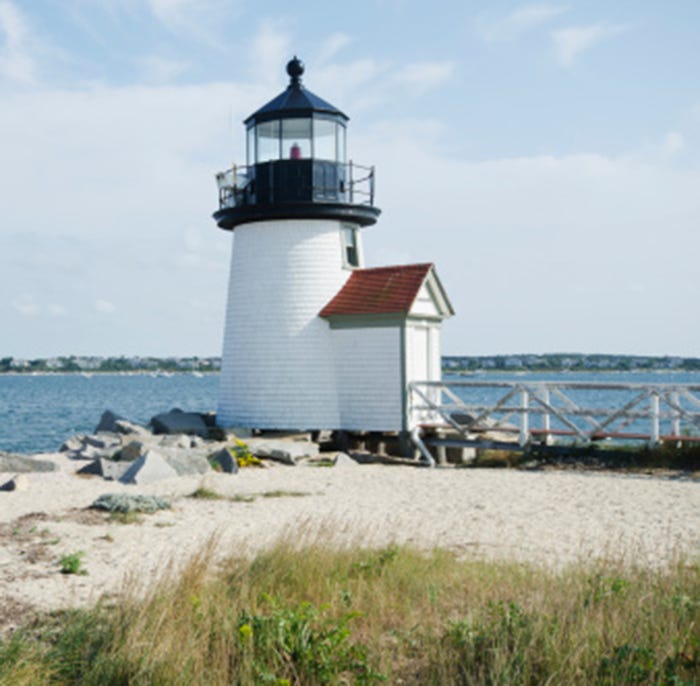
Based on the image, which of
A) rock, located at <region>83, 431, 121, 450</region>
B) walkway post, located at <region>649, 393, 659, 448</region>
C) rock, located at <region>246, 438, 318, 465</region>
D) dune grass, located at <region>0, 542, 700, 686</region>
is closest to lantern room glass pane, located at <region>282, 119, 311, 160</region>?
rock, located at <region>246, 438, 318, 465</region>

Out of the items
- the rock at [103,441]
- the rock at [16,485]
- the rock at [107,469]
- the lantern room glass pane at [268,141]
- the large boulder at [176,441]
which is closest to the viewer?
the rock at [16,485]

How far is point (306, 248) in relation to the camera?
2086 centimetres

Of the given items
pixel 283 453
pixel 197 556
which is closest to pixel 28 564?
pixel 197 556

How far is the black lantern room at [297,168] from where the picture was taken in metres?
20.6

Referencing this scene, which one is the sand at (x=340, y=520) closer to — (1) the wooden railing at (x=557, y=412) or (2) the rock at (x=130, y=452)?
(2) the rock at (x=130, y=452)

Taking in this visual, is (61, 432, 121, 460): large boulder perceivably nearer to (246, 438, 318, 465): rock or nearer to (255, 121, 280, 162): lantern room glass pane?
(246, 438, 318, 465): rock

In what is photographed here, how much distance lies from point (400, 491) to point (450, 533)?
402 centimetres

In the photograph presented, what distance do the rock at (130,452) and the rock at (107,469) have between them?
0.93m

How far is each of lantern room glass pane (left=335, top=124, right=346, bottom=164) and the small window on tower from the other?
1.65 metres

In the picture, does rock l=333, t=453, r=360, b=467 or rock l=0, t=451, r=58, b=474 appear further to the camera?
rock l=333, t=453, r=360, b=467

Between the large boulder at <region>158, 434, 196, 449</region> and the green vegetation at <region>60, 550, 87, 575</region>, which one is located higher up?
the large boulder at <region>158, 434, 196, 449</region>

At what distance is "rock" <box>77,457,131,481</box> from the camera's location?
15.7m

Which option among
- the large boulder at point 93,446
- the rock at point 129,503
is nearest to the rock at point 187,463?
the large boulder at point 93,446

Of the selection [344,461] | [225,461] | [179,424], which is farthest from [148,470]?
[179,424]
